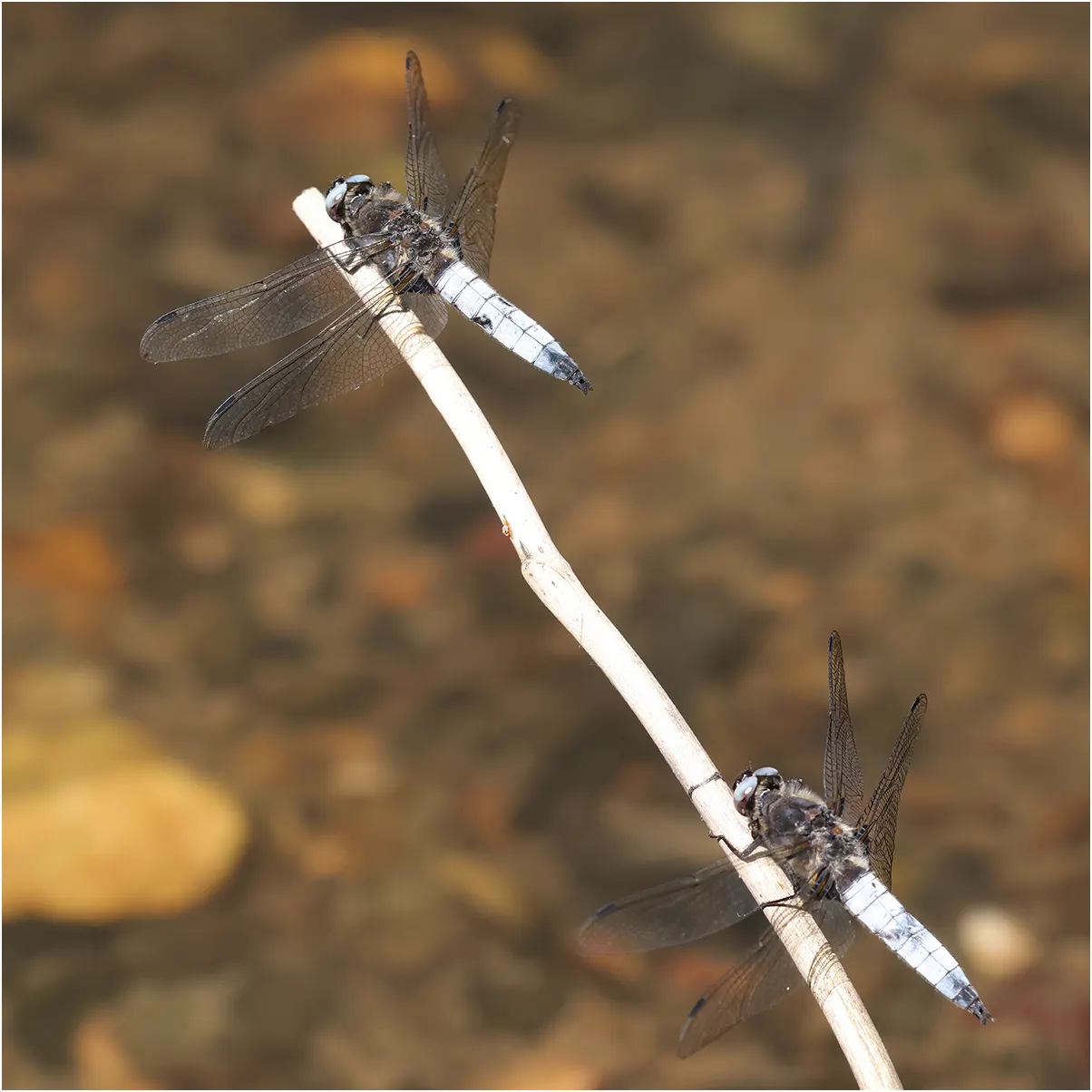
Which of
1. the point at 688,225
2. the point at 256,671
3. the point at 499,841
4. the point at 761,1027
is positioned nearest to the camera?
the point at 761,1027

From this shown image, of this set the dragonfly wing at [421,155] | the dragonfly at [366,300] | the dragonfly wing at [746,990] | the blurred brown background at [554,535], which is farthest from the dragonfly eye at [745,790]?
the blurred brown background at [554,535]

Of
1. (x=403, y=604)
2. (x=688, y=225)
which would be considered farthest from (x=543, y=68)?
(x=403, y=604)

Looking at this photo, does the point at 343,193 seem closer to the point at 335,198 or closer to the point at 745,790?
the point at 335,198

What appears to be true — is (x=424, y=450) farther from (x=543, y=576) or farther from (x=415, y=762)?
(x=543, y=576)

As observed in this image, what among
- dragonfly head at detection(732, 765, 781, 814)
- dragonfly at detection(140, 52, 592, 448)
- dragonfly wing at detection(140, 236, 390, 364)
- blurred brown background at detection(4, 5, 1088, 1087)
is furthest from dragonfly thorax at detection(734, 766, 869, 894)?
blurred brown background at detection(4, 5, 1088, 1087)

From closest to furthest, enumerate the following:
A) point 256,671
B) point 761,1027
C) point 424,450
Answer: point 761,1027
point 256,671
point 424,450

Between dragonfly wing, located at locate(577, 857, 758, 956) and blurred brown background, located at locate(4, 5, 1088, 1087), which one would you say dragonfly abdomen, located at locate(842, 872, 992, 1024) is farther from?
blurred brown background, located at locate(4, 5, 1088, 1087)

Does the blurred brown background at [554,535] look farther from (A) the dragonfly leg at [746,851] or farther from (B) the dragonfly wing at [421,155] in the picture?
(A) the dragonfly leg at [746,851]

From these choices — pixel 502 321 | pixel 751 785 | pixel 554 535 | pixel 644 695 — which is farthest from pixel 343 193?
pixel 554 535
